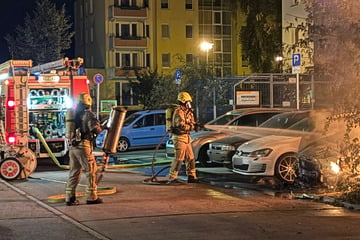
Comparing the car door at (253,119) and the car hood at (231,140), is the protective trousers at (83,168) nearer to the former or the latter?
the car hood at (231,140)

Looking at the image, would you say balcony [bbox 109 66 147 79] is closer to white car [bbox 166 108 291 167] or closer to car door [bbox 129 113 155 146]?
car door [bbox 129 113 155 146]

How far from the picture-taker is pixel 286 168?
1262cm

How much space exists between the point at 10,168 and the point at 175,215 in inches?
230

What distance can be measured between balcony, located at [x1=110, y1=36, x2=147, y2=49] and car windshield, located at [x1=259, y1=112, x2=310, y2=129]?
37013mm

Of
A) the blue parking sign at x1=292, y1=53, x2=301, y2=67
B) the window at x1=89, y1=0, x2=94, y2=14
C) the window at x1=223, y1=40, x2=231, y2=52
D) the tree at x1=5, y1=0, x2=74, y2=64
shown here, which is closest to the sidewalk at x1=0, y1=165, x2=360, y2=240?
the blue parking sign at x1=292, y1=53, x2=301, y2=67

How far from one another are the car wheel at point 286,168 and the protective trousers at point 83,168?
401 cm

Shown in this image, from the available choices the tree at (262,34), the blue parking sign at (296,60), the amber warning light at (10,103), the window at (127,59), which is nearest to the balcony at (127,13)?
the window at (127,59)

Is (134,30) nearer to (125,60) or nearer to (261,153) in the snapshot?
(125,60)

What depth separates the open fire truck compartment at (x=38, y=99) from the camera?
14.8 meters

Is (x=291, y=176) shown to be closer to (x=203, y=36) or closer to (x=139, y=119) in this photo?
(x=139, y=119)

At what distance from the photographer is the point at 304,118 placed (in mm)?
13742

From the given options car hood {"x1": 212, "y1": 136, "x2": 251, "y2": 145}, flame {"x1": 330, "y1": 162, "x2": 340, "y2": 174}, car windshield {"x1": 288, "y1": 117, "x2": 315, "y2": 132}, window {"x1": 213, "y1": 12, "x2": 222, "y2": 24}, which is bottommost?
flame {"x1": 330, "y1": 162, "x2": 340, "y2": 174}

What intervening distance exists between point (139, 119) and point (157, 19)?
30.4 m

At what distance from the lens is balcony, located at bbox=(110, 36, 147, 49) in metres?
50.9
